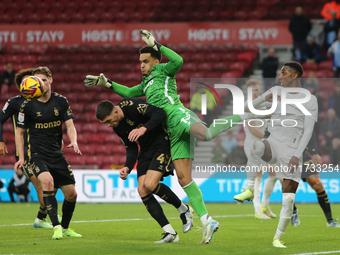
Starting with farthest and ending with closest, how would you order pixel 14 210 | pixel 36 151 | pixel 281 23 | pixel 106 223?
1. pixel 281 23
2. pixel 14 210
3. pixel 106 223
4. pixel 36 151

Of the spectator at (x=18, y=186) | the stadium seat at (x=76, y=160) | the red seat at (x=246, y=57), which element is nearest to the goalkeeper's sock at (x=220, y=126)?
the spectator at (x=18, y=186)

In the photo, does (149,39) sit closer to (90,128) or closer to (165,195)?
(165,195)

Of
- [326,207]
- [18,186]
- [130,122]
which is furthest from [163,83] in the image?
[18,186]

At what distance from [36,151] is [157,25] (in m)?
13.5

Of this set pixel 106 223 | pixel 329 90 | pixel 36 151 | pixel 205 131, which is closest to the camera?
pixel 205 131

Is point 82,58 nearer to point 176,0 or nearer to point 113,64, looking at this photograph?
point 113,64

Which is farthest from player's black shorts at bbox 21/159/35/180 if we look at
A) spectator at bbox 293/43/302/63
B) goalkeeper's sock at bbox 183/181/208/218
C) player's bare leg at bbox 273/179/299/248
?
spectator at bbox 293/43/302/63

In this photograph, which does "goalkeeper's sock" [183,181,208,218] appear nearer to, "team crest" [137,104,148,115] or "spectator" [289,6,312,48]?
"team crest" [137,104,148,115]

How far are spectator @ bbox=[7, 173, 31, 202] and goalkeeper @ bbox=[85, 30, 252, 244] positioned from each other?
7503 mm

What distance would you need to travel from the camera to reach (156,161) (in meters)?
6.37

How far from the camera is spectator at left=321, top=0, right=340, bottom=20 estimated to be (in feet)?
58.9

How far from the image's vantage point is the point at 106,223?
8.83 metres

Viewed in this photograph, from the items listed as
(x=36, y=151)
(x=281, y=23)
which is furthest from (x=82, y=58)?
(x=36, y=151)

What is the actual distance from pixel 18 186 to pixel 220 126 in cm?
898
